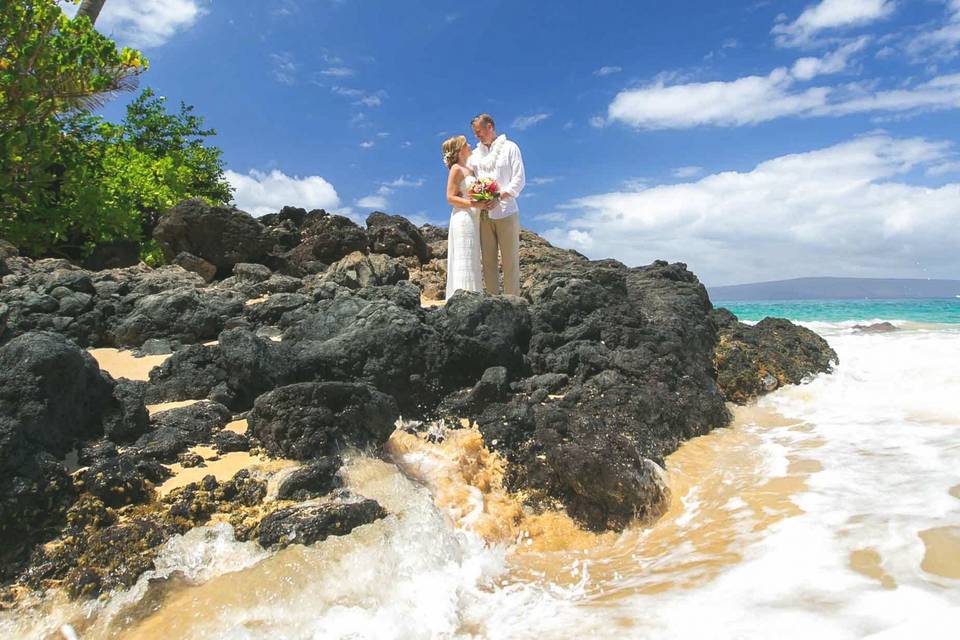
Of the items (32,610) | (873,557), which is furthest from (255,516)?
(873,557)

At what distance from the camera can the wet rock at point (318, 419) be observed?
13.3 feet

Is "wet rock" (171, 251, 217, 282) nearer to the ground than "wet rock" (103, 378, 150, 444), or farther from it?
farther from it

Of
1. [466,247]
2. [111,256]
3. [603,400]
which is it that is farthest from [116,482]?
[111,256]

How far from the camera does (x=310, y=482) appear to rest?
367 cm

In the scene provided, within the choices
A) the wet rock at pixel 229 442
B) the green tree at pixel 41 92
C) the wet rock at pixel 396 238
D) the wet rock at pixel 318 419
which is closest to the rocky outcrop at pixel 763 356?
the wet rock at pixel 318 419

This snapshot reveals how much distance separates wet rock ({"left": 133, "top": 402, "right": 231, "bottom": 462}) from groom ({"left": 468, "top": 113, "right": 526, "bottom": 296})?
433cm

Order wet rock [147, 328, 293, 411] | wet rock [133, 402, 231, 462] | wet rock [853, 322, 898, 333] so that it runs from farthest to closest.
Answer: wet rock [853, 322, 898, 333], wet rock [147, 328, 293, 411], wet rock [133, 402, 231, 462]

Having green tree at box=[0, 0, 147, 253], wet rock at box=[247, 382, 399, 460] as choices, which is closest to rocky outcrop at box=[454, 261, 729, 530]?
wet rock at box=[247, 382, 399, 460]

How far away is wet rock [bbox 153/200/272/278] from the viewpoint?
11.9 metres

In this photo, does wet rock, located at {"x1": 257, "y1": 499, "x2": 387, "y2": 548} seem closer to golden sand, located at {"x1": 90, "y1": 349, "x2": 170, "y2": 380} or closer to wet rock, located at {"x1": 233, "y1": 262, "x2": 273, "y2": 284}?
golden sand, located at {"x1": 90, "y1": 349, "x2": 170, "y2": 380}

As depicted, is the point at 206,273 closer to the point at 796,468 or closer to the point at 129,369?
the point at 129,369

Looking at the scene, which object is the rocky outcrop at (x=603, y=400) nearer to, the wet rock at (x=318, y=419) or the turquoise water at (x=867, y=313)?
the wet rock at (x=318, y=419)

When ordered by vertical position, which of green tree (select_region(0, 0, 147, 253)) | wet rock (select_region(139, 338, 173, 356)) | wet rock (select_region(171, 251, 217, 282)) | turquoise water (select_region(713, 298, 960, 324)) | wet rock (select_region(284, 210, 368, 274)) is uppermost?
green tree (select_region(0, 0, 147, 253))

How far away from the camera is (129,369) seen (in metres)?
6.01
